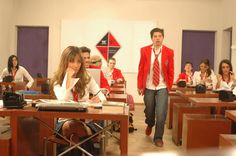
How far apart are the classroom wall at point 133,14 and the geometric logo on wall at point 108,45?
1.09 ft

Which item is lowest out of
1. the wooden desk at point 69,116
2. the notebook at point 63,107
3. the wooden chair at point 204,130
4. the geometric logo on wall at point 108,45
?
the wooden chair at point 204,130

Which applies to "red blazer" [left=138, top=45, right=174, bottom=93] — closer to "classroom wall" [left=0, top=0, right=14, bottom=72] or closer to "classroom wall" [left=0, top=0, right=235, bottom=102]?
"classroom wall" [left=0, top=0, right=235, bottom=102]

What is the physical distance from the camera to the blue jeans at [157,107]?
4.34m

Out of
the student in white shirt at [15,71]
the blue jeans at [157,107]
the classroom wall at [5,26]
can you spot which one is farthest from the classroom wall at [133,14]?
the blue jeans at [157,107]

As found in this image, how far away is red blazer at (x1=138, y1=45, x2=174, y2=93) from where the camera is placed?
173 inches

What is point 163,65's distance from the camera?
4.40 metres

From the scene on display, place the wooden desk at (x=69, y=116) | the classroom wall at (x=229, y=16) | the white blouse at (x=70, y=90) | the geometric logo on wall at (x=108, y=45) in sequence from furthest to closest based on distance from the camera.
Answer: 1. the geometric logo on wall at (x=108, y=45)
2. the classroom wall at (x=229, y=16)
3. the white blouse at (x=70, y=90)
4. the wooden desk at (x=69, y=116)

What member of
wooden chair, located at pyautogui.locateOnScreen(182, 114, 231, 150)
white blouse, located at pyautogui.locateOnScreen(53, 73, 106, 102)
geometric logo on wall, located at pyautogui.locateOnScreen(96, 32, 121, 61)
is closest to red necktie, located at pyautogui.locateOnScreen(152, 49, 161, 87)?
wooden chair, located at pyautogui.locateOnScreen(182, 114, 231, 150)

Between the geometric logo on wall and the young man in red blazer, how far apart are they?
18.0 ft

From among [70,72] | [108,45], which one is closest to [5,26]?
[108,45]

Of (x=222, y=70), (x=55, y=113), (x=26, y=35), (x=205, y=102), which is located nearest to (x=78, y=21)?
(x=26, y=35)

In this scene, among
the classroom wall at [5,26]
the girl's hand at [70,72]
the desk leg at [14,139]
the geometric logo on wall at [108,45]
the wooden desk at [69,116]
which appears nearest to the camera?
the wooden desk at [69,116]

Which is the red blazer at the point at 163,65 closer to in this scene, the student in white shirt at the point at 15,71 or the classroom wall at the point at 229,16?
the student in white shirt at the point at 15,71

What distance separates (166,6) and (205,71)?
10.2ft
